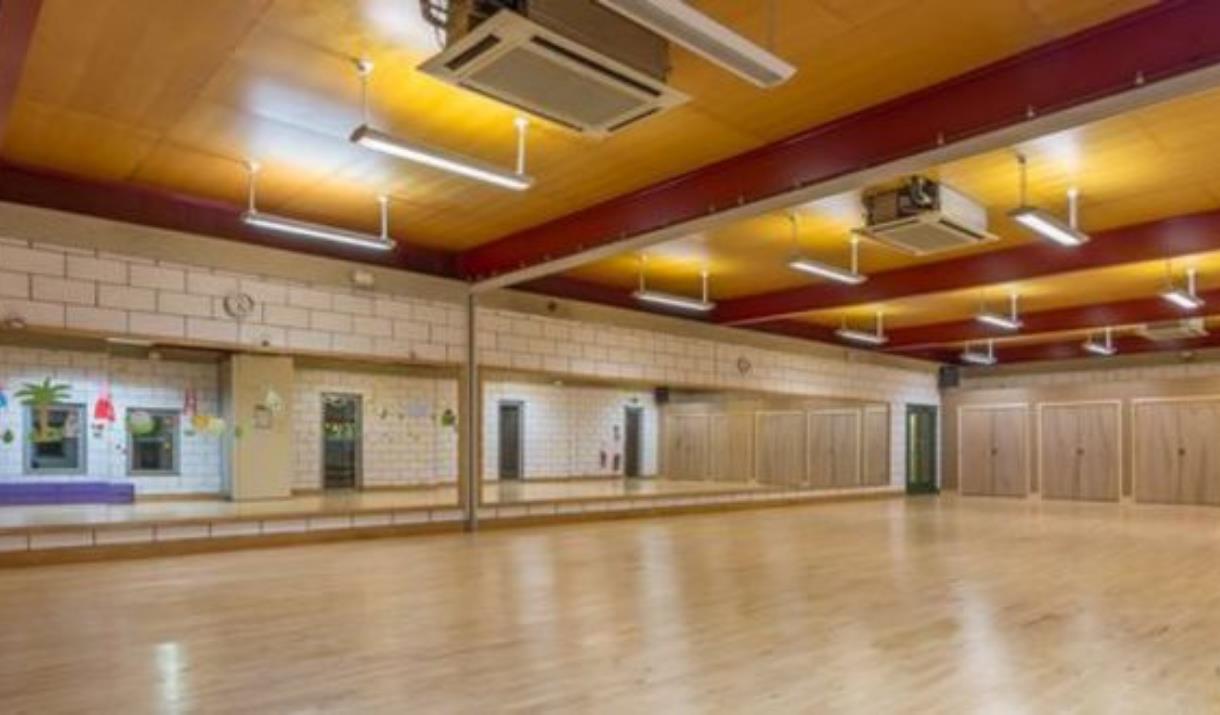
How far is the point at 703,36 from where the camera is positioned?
10.6 feet

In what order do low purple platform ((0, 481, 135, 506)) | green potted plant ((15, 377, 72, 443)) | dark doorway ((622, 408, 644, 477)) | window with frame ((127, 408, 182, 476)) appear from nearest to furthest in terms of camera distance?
low purple platform ((0, 481, 135, 506)), green potted plant ((15, 377, 72, 443)), window with frame ((127, 408, 182, 476)), dark doorway ((622, 408, 644, 477))

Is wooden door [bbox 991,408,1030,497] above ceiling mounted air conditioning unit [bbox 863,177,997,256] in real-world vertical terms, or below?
below

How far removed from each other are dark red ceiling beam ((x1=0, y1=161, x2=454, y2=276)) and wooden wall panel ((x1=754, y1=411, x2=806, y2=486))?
375 inches

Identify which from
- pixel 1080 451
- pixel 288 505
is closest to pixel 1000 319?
pixel 1080 451

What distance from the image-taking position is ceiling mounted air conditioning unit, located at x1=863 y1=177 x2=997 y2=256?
6.52 meters

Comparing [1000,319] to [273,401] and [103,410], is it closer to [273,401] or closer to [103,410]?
[273,401]

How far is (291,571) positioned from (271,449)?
6.26 metres

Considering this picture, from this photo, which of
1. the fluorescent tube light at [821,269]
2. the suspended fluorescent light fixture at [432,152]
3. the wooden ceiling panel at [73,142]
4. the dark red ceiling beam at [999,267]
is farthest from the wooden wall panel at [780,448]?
the wooden ceiling panel at [73,142]

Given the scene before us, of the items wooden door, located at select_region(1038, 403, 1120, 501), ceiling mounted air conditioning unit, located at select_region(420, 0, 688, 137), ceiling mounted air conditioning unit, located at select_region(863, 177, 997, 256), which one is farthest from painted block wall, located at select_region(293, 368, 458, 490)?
wooden door, located at select_region(1038, 403, 1120, 501)

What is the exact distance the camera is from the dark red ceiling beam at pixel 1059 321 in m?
11.8

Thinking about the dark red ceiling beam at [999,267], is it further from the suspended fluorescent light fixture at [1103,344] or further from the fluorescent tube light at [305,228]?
the fluorescent tube light at [305,228]

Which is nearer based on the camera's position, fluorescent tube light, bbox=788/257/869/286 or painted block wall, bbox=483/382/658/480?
fluorescent tube light, bbox=788/257/869/286

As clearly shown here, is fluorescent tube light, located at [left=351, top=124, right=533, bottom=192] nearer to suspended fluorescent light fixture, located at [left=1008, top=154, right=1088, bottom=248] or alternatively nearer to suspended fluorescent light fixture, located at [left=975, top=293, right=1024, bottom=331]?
suspended fluorescent light fixture, located at [left=1008, top=154, right=1088, bottom=248]


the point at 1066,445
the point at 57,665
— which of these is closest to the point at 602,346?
the point at 57,665
